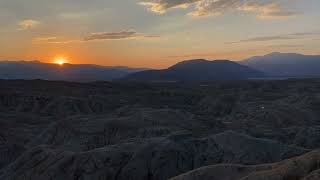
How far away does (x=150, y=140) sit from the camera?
34.7m

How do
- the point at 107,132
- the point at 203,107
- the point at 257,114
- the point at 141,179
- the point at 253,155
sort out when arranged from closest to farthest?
1. the point at 141,179
2. the point at 253,155
3. the point at 107,132
4. the point at 257,114
5. the point at 203,107

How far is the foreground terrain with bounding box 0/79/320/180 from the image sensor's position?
32031mm

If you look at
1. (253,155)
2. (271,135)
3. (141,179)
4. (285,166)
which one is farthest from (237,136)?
(285,166)

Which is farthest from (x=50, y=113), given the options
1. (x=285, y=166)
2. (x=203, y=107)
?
(x=285, y=166)

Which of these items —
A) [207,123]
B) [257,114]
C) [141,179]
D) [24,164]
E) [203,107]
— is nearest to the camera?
[141,179]

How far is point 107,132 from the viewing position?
48625mm

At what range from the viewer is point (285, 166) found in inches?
718

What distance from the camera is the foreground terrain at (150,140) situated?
32031 mm

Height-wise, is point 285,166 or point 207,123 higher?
point 285,166

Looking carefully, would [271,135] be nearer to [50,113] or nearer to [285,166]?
[285,166]

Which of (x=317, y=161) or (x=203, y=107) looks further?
(x=203, y=107)

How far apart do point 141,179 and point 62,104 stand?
173 ft

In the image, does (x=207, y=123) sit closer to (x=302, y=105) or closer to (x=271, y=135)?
(x=271, y=135)

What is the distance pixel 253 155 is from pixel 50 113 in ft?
169
